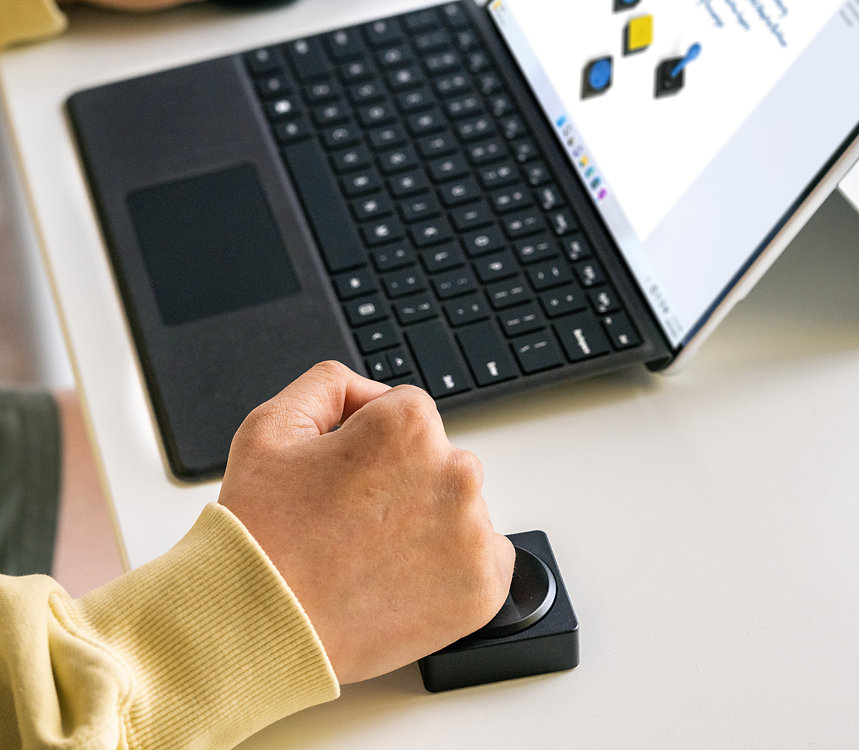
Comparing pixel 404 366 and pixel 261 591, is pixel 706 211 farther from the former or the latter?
pixel 261 591

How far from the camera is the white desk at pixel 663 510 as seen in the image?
0.48 metres

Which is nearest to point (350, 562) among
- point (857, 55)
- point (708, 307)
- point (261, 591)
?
point (261, 591)

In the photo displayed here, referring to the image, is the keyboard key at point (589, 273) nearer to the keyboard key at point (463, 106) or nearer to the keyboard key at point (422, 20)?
the keyboard key at point (463, 106)

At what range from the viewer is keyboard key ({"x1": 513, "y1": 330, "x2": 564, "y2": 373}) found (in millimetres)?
610

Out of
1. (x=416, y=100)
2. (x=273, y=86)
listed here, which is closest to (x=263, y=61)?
(x=273, y=86)

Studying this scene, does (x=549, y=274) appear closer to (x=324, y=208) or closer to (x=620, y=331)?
(x=620, y=331)

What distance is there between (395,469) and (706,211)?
0.25 metres

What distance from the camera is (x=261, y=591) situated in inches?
18.1

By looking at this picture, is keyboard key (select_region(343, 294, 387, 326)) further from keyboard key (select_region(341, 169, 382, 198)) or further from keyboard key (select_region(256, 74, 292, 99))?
keyboard key (select_region(256, 74, 292, 99))

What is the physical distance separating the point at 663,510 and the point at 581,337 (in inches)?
4.8

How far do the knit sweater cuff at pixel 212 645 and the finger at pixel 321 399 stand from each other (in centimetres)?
7

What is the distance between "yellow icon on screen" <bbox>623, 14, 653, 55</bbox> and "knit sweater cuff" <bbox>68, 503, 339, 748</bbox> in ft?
1.35

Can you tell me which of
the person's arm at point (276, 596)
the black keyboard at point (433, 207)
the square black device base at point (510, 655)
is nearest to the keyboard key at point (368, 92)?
the black keyboard at point (433, 207)

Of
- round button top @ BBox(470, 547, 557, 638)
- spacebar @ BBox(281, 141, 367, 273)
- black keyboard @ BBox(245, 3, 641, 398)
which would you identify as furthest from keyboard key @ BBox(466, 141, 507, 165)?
round button top @ BBox(470, 547, 557, 638)
